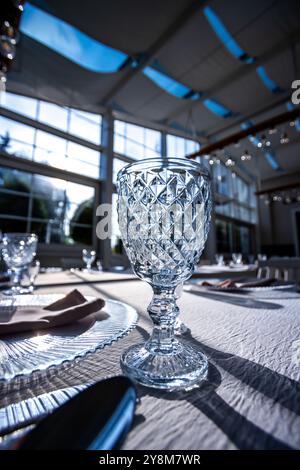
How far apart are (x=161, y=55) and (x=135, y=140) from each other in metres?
1.99

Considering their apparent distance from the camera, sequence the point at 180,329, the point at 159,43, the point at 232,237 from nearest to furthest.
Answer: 1. the point at 180,329
2. the point at 159,43
3. the point at 232,237

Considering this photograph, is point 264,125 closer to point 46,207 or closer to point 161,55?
point 161,55

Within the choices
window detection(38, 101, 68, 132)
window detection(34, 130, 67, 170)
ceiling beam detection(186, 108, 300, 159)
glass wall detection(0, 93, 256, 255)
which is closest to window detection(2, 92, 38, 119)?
glass wall detection(0, 93, 256, 255)

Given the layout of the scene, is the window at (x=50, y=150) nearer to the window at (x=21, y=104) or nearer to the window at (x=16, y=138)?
the window at (x=16, y=138)

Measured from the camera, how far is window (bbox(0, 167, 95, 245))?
396 centimetres

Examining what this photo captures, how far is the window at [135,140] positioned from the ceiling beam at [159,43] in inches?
35.4

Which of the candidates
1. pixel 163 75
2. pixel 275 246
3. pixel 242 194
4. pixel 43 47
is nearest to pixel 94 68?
pixel 43 47

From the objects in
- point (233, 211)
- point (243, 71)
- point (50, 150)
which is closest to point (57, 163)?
point (50, 150)

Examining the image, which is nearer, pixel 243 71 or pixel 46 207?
pixel 243 71

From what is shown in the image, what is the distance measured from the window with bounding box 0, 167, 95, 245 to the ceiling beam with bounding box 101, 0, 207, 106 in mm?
1948

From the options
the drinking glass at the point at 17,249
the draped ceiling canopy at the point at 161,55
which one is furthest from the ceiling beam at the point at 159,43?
the drinking glass at the point at 17,249

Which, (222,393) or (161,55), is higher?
(161,55)

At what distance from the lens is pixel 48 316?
208mm

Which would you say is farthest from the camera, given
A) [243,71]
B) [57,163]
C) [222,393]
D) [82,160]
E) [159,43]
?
[82,160]
